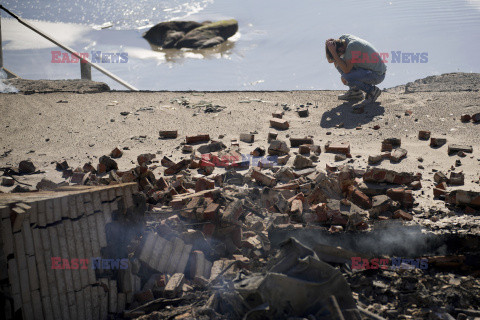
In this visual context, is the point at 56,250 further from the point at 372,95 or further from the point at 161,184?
the point at 372,95

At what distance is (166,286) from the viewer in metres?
3.96

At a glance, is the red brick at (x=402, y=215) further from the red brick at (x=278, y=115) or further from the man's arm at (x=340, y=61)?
the man's arm at (x=340, y=61)

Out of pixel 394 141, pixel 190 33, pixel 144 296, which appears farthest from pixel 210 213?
pixel 190 33

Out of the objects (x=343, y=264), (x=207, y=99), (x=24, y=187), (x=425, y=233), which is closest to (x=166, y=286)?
(x=343, y=264)

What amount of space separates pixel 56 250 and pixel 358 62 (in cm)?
681

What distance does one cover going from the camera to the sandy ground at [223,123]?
23.0ft

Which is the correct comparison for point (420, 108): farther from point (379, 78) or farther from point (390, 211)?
point (390, 211)

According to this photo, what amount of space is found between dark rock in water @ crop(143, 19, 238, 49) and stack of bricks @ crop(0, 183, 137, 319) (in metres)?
14.4

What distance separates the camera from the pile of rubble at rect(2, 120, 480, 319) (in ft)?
11.0

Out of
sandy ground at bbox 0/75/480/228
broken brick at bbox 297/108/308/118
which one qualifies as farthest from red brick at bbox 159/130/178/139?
broken brick at bbox 297/108/308/118

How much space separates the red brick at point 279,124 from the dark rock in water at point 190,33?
1002cm

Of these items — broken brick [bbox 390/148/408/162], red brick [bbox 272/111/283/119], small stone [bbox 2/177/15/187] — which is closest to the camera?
small stone [bbox 2/177/15/187]

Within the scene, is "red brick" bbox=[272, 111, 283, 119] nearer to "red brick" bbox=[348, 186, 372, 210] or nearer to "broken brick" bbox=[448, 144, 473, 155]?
"broken brick" bbox=[448, 144, 473, 155]

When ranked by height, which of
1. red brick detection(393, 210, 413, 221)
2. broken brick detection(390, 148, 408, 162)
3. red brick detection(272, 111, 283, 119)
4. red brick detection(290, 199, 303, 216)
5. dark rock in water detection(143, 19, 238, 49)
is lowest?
red brick detection(393, 210, 413, 221)
